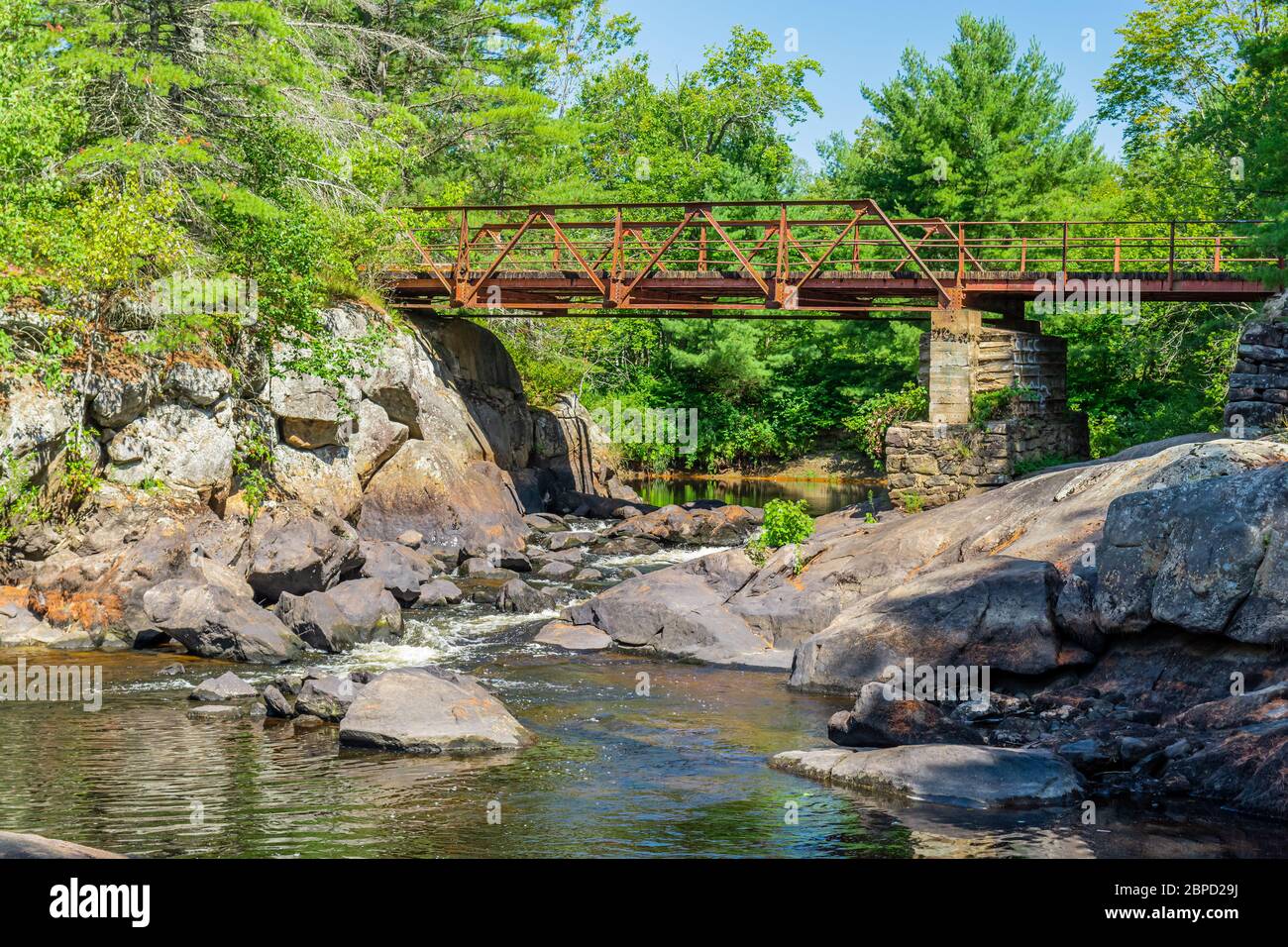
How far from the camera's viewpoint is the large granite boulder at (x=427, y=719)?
11859 millimetres

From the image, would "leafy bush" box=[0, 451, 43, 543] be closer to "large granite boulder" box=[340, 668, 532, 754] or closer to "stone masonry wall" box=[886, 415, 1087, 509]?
"large granite boulder" box=[340, 668, 532, 754]

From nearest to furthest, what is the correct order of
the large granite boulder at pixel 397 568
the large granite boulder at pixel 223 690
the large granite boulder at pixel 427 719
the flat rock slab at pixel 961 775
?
A: the flat rock slab at pixel 961 775, the large granite boulder at pixel 427 719, the large granite boulder at pixel 223 690, the large granite boulder at pixel 397 568

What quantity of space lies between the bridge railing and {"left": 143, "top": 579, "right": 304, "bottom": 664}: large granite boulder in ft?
34.4

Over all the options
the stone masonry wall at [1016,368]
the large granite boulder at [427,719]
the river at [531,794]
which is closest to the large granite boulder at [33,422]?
the river at [531,794]

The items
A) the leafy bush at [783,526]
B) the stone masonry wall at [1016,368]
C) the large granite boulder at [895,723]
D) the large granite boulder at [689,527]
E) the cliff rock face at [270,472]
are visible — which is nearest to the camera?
the large granite boulder at [895,723]

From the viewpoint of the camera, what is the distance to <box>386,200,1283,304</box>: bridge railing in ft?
79.3

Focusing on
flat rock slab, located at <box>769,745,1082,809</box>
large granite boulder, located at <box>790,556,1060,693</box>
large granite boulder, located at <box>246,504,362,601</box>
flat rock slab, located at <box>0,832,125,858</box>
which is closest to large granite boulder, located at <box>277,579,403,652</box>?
large granite boulder, located at <box>246,504,362,601</box>

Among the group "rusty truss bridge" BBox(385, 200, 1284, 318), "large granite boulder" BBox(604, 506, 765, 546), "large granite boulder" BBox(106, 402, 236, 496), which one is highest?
"rusty truss bridge" BBox(385, 200, 1284, 318)

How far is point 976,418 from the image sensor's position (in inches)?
898

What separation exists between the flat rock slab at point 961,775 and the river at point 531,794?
0.66ft

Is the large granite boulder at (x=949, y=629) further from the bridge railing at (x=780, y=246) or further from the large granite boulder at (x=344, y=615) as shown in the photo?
the bridge railing at (x=780, y=246)

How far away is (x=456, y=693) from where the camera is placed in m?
12.5
